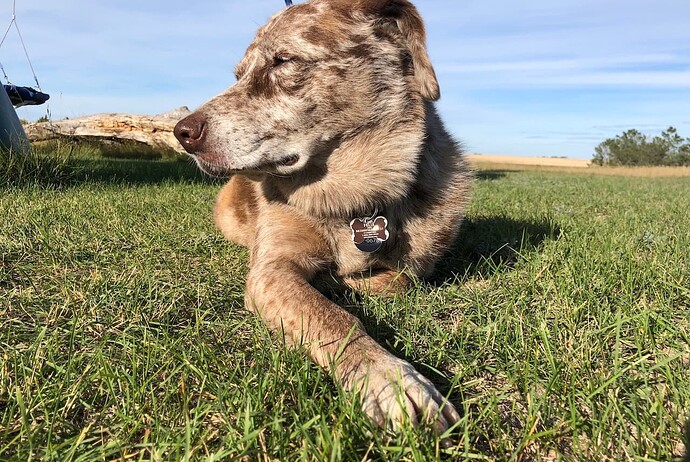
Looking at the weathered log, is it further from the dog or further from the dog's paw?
the dog's paw

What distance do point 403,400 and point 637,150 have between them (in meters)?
91.3

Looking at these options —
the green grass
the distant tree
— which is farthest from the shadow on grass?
the distant tree

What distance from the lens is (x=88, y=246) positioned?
348cm

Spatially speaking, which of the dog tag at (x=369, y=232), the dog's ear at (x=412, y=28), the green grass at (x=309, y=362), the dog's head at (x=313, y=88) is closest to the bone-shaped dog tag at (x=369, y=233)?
the dog tag at (x=369, y=232)

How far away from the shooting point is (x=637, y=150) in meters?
79.6

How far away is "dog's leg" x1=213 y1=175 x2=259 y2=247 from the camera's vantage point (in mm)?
3855

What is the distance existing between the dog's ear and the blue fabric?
6.86 m

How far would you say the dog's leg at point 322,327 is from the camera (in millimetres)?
1507

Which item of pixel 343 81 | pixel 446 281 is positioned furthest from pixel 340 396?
pixel 343 81

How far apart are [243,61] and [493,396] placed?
2499 millimetres

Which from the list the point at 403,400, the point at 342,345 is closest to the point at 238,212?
the point at 342,345

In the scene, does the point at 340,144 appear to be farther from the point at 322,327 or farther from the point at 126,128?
the point at 126,128

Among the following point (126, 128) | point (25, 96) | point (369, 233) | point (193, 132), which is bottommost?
point (126, 128)

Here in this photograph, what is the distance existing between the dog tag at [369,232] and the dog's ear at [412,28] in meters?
0.79
